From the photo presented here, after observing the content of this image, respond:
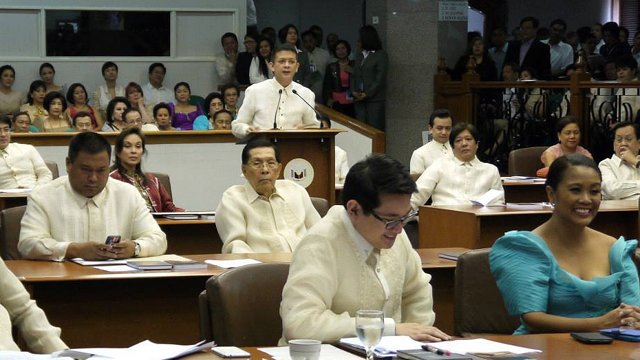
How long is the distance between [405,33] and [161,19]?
289cm

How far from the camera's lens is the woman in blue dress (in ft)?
12.8

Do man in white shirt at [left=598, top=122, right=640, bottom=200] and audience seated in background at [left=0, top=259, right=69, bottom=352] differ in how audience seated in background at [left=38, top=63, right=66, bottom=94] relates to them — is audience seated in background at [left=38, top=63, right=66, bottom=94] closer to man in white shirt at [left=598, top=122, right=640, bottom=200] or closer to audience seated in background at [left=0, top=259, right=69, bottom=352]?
man in white shirt at [left=598, top=122, right=640, bottom=200]

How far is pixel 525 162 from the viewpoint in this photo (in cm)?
1023

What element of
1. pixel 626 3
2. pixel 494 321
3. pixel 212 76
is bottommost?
pixel 494 321

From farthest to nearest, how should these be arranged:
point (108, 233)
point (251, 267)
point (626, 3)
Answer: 1. point (626, 3)
2. point (108, 233)
3. point (251, 267)

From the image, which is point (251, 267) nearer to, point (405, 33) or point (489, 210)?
point (489, 210)

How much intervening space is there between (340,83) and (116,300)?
358 inches

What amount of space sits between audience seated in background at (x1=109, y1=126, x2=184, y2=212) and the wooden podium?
1098 millimetres

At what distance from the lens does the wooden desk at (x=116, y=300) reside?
16.1 feet

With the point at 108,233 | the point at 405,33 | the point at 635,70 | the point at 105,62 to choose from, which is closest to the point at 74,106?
the point at 105,62

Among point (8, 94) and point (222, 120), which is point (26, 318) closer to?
point (222, 120)

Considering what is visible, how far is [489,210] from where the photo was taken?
302 inches

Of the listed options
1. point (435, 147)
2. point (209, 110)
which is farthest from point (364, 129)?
point (435, 147)

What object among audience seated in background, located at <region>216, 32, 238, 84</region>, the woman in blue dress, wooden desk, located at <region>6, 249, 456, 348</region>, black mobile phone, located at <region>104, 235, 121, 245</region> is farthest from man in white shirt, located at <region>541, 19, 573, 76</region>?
the woman in blue dress
